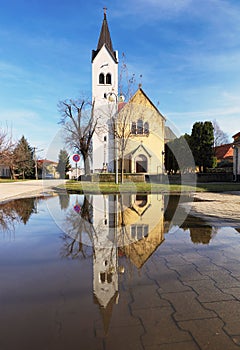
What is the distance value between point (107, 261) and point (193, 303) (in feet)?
5.54

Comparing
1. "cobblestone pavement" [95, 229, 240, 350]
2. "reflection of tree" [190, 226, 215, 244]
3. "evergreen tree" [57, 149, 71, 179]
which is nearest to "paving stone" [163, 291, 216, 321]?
"cobblestone pavement" [95, 229, 240, 350]

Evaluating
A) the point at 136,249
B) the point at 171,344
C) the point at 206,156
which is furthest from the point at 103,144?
the point at 171,344

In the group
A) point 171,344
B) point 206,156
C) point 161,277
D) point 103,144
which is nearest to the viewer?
point 171,344

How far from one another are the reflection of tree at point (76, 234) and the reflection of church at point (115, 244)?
18cm

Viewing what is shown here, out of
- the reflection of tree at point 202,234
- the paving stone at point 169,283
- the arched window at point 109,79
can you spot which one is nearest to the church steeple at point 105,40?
the arched window at point 109,79

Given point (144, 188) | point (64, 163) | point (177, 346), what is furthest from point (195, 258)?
point (64, 163)

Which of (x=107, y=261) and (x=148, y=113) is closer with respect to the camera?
(x=107, y=261)

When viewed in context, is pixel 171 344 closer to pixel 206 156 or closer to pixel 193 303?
pixel 193 303

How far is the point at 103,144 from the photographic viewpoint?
125 ft

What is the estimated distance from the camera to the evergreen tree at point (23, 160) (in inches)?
1920

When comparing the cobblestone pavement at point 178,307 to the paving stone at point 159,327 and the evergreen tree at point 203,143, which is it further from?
the evergreen tree at point 203,143

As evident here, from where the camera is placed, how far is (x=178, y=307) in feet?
9.14

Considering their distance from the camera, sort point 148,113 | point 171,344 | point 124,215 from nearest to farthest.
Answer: point 171,344
point 124,215
point 148,113

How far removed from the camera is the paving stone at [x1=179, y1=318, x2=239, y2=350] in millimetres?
Answer: 2178
